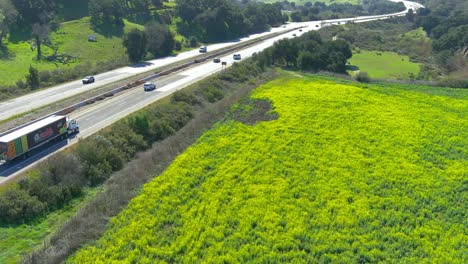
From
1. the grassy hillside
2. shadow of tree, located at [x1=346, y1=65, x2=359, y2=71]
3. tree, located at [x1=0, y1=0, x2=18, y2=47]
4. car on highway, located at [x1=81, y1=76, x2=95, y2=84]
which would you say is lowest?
the grassy hillside

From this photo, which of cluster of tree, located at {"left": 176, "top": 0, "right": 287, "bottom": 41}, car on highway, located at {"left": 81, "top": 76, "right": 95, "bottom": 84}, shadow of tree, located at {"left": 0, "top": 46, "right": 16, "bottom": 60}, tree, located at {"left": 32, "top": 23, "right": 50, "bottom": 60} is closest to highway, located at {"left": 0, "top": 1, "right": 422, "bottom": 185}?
car on highway, located at {"left": 81, "top": 76, "right": 95, "bottom": 84}

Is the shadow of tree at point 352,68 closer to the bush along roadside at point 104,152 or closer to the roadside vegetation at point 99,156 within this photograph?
the bush along roadside at point 104,152

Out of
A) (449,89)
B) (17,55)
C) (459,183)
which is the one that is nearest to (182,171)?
(459,183)

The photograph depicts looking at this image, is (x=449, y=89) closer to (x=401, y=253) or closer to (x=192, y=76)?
(x=192, y=76)

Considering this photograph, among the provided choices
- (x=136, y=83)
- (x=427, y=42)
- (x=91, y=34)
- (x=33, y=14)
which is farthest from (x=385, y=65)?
(x=33, y=14)

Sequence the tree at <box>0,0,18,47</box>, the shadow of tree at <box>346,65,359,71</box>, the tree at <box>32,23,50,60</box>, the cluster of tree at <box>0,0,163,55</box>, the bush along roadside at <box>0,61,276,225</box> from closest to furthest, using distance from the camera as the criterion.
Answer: the bush along roadside at <box>0,61,276,225</box>, the tree at <box>32,23,50,60</box>, the tree at <box>0,0,18,47</box>, the cluster of tree at <box>0,0,163,55</box>, the shadow of tree at <box>346,65,359,71</box>

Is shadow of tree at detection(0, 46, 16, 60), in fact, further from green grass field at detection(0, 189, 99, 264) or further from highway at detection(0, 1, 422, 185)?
green grass field at detection(0, 189, 99, 264)

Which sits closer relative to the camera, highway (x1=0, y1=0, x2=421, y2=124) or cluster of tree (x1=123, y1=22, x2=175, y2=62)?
highway (x1=0, y1=0, x2=421, y2=124)
